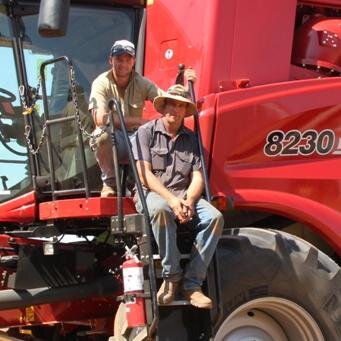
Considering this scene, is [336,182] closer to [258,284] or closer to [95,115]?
[258,284]

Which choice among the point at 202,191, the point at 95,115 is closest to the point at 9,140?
the point at 95,115

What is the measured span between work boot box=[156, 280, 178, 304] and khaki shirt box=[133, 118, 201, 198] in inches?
22.3

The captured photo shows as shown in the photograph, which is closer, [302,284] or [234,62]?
[302,284]

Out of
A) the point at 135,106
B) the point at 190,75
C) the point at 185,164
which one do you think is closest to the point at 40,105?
the point at 135,106

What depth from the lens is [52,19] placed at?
4.12 meters

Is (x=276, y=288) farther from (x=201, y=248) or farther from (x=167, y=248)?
(x=167, y=248)

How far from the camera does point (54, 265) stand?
16.7ft

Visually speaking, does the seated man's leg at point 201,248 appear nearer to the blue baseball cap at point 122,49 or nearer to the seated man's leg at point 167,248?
the seated man's leg at point 167,248

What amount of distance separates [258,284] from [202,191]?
70 cm

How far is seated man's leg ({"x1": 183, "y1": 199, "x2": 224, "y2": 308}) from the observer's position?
13.6 feet

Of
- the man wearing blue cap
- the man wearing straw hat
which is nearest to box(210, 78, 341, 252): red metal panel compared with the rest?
the man wearing straw hat

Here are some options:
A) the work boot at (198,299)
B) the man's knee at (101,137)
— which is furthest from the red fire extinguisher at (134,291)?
the man's knee at (101,137)

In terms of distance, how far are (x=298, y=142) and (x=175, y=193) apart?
1.03 meters

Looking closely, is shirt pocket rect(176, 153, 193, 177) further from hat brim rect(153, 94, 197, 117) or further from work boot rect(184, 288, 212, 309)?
work boot rect(184, 288, 212, 309)
